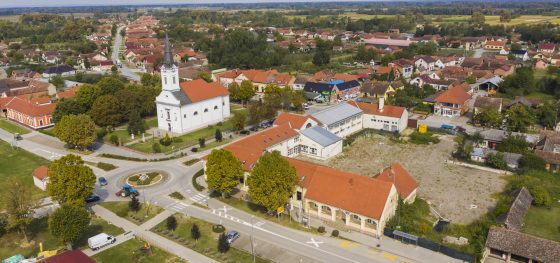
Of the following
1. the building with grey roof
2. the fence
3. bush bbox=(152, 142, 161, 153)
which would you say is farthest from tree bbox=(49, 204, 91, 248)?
the building with grey roof

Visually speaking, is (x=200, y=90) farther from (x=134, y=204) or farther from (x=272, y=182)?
(x=272, y=182)

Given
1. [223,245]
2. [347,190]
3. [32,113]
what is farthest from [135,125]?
[347,190]

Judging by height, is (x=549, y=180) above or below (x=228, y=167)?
below

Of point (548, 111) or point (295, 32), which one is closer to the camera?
point (548, 111)

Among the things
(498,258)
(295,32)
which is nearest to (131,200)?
(498,258)

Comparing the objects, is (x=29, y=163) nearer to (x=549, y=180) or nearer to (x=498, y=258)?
(x=498, y=258)

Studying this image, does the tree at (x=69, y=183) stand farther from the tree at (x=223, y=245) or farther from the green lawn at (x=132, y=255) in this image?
the tree at (x=223, y=245)
